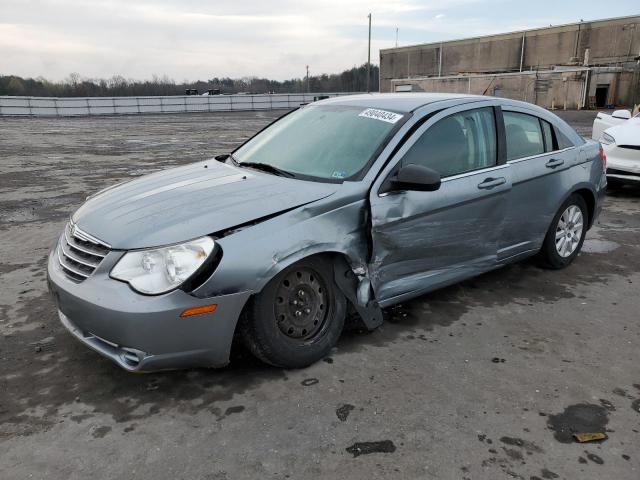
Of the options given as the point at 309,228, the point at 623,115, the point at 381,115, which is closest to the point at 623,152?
the point at 623,115

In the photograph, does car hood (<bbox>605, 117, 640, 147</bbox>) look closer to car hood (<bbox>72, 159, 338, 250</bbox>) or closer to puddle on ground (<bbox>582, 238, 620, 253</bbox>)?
puddle on ground (<bbox>582, 238, 620, 253</bbox>)

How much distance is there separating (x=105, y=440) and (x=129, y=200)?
1.45 metres

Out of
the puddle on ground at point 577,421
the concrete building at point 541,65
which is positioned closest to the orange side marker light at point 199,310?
the puddle on ground at point 577,421

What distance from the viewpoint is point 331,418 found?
2.70 metres

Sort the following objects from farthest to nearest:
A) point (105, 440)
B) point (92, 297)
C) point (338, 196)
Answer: point (338, 196) → point (92, 297) → point (105, 440)

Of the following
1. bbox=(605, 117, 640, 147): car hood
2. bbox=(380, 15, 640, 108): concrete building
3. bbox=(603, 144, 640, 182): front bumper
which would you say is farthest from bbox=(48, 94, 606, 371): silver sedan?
bbox=(380, 15, 640, 108): concrete building

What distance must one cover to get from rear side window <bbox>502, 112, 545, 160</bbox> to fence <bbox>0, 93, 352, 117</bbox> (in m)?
25.0

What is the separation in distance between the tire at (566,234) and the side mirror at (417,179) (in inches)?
78.3

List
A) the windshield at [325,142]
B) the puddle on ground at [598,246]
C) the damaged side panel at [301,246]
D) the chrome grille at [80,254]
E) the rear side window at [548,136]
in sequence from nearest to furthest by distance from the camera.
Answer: the damaged side panel at [301,246] → the chrome grille at [80,254] → the windshield at [325,142] → the rear side window at [548,136] → the puddle on ground at [598,246]

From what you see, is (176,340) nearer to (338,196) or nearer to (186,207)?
(186,207)

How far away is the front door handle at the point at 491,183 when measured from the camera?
153 inches

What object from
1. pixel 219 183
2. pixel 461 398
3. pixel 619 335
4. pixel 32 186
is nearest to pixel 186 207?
pixel 219 183

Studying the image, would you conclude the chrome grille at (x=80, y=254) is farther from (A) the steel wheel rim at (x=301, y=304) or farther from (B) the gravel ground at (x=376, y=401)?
(A) the steel wheel rim at (x=301, y=304)

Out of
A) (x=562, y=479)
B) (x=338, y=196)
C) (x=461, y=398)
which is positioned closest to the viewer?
(x=562, y=479)
